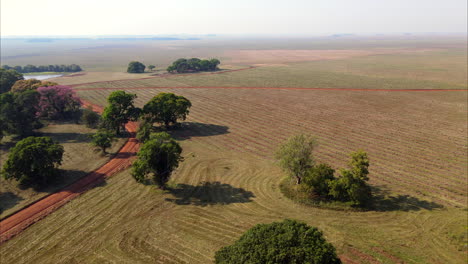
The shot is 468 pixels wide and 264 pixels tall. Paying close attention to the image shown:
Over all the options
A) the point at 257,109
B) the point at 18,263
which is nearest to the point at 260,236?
the point at 18,263

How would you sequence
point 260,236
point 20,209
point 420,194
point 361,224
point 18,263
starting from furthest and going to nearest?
point 420,194 → point 20,209 → point 361,224 → point 18,263 → point 260,236

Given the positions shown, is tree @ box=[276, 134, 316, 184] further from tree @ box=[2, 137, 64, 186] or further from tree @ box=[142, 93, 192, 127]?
tree @ box=[2, 137, 64, 186]

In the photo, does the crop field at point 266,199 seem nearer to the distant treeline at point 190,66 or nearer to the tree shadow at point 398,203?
the tree shadow at point 398,203

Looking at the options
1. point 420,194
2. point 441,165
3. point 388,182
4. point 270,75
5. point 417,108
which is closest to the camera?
point 420,194

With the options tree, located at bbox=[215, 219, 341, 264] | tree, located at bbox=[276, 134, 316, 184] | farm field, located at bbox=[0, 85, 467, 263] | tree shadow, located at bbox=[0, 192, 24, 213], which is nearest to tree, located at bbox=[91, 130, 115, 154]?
farm field, located at bbox=[0, 85, 467, 263]

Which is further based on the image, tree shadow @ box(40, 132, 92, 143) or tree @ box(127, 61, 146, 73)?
tree @ box(127, 61, 146, 73)

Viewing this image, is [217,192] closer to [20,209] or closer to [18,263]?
[18,263]

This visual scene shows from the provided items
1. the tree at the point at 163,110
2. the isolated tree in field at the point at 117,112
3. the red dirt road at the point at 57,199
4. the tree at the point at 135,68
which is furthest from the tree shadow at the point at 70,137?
the tree at the point at 135,68
